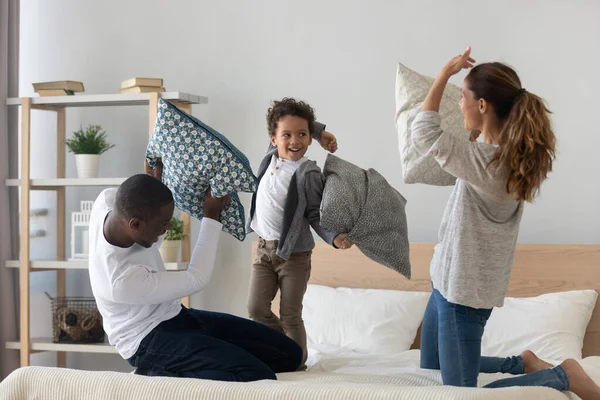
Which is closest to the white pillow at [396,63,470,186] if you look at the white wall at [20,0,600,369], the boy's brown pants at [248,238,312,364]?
the boy's brown pants at [248,238,312,364]

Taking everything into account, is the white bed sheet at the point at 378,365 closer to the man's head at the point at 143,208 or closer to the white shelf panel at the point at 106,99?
the man's head at the point at 143,208

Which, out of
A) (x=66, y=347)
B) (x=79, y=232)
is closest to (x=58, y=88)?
(x=79, y=232)

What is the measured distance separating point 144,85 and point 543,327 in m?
2.04

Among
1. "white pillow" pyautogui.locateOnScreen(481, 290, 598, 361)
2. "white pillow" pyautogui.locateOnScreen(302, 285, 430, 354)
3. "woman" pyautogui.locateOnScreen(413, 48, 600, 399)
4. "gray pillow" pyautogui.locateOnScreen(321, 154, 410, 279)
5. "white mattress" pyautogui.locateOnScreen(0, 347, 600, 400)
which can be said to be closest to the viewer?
"white mattress" pyautogui.locateOnScreen(0, 347, 600, 400)

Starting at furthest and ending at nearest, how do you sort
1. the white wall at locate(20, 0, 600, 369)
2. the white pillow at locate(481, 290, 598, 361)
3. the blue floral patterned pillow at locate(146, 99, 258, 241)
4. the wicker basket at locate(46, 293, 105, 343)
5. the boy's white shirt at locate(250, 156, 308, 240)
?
1. the wicker basket at locate(46, 293, 105, 343)
2. the white wall at locate(20, 0, 600, 369)
3. the white pillow at locate(481, 290, 598, 361)
4. the boy's white shirt at locate(250, 156, 308, 240)
5. the blue floral patterned pillow at locate(146, 99, 258, 241)

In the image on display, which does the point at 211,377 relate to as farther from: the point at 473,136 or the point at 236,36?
the point at 236,36

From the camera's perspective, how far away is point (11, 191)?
4.16 m

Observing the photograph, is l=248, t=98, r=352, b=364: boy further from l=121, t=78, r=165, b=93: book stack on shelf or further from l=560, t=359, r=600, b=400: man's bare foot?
l=121, t=78, r=165, b=93: book stack on shelf

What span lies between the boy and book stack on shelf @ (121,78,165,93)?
1.32 meters

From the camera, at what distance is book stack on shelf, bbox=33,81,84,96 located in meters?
3.90

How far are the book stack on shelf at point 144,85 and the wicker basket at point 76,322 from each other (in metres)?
1.04

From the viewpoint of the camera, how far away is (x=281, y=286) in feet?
8.44

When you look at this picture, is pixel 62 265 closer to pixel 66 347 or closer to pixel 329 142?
pixel 66 347

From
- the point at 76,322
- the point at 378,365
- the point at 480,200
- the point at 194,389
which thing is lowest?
the point at 76,322
